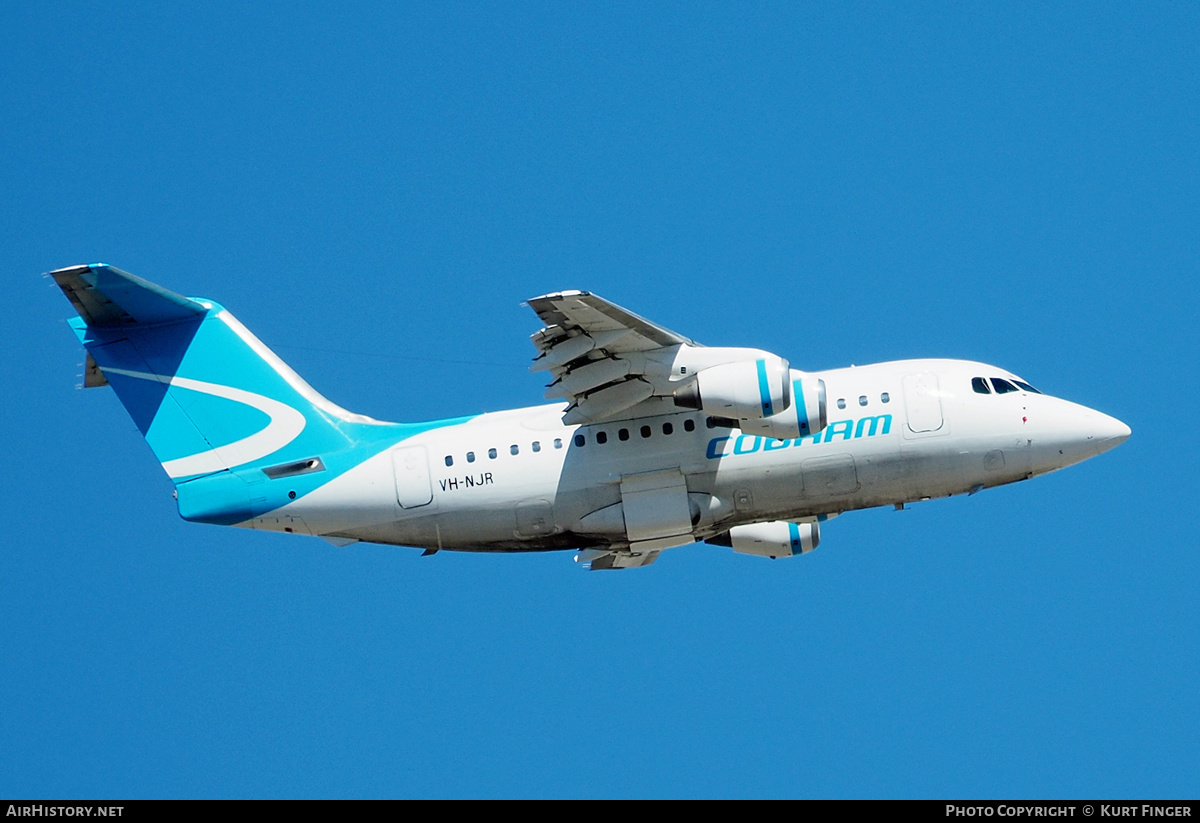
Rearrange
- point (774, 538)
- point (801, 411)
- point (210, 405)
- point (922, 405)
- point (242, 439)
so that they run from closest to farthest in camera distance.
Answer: point (801, 411) → point (922, 405) → point (242, 439) → point (210, 405) → point (774, 538)

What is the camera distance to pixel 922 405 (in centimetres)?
2247

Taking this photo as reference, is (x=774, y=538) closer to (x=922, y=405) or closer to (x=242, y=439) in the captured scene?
(x=922, y=405)

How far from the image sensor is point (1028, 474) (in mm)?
22781

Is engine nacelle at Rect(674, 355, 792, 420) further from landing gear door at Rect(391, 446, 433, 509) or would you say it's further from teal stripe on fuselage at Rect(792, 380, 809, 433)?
landing gear door at Rect(391, 446, 433, 509)

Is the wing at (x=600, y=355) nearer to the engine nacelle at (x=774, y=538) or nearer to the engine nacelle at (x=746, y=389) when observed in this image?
the engine nacelle at (x=746, y=389)

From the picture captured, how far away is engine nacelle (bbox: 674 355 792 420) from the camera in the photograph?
2117 cm

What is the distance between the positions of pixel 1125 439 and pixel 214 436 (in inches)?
477

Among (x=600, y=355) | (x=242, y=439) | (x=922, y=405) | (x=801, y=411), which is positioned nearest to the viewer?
(x=801, y=411)

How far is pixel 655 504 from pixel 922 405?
145 inches

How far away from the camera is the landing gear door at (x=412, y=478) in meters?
22.8

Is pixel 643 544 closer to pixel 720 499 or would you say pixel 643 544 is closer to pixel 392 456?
pixel 720 499

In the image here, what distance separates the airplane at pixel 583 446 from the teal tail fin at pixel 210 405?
0.09 ft

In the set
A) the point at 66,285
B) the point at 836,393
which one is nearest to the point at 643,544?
the point at 836,393

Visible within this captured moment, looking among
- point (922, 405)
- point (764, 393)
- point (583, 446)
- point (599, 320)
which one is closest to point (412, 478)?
point (583, 446)
